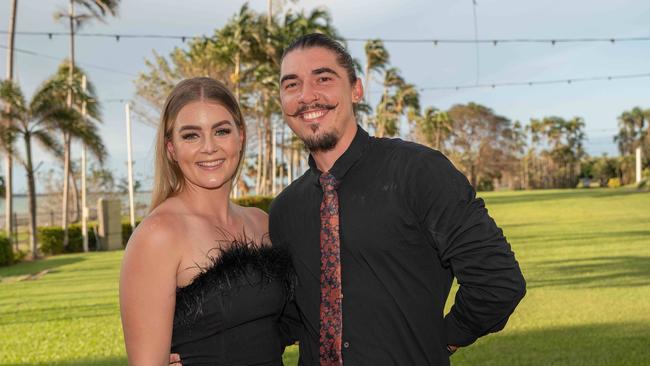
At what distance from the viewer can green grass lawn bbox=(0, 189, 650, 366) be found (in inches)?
324

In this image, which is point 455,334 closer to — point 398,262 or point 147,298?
point 398,262

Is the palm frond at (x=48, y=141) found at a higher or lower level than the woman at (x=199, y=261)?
higher

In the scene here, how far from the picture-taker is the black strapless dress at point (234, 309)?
9.33ft

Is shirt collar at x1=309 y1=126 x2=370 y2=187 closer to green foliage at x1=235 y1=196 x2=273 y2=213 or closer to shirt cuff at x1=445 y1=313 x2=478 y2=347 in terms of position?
shirt cuff at x1=445 y1=313 x2=478 y2=347

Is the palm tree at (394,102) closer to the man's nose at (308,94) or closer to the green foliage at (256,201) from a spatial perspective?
the green foliage at (256,201)

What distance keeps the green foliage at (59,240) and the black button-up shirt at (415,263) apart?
28968 millimetres

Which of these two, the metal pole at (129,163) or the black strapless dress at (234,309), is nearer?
the black strapless dress at (234,309)

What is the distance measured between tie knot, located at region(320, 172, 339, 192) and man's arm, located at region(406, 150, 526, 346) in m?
0.31

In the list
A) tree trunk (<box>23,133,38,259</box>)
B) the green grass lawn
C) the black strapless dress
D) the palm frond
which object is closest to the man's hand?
the black strapless dress

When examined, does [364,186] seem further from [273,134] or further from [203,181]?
[273,134]

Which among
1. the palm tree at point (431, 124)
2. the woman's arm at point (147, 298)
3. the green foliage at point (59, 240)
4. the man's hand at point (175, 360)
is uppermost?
the palm tree at point (431, 124)

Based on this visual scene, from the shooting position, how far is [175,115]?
10.1 ft

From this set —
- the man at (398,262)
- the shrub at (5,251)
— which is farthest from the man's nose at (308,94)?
the shrub at (5,251)

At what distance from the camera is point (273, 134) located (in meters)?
50.8
